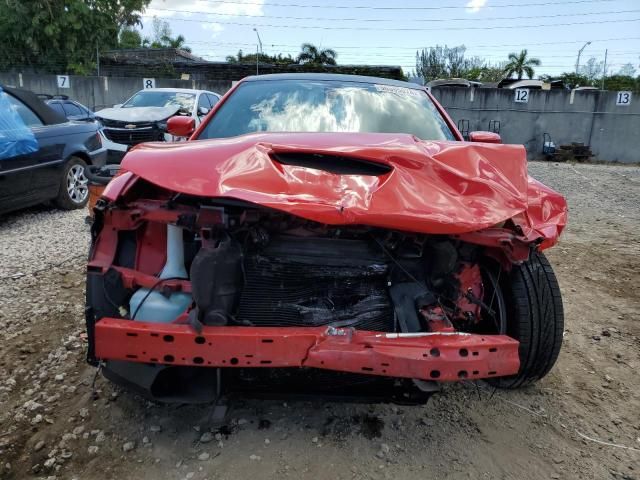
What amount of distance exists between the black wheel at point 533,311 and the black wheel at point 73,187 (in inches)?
224

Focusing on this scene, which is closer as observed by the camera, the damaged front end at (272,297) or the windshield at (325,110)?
the damaged front end at (272,297)

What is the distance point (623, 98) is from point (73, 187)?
20.4 meters

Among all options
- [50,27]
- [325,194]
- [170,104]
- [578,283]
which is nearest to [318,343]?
[325,194]

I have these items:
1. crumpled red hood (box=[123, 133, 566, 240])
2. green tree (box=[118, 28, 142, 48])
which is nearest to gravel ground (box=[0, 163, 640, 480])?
crumpled red hood (box=[123, 133, 566, 240])

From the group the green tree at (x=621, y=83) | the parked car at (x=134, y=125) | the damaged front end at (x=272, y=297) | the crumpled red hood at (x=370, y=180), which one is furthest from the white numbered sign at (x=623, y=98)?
the damaged front end at (x=272, y=297)

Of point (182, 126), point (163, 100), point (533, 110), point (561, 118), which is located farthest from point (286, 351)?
point (561, 118)

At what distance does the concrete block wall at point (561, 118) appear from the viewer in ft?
65.3

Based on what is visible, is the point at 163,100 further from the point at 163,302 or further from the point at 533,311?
the point at 533,311

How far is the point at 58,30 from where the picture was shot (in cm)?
2327

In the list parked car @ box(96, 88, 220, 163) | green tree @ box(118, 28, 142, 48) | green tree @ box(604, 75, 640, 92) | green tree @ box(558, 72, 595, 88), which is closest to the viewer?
parked car @ box(96, 88, 220, 163)

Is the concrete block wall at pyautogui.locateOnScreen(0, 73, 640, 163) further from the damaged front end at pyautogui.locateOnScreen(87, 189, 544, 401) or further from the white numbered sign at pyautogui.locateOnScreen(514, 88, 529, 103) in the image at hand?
the damaged front end at pyautogui.locateOnScreen(87, 189, 544, 401)

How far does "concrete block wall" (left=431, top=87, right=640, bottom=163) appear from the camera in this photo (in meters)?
19.9

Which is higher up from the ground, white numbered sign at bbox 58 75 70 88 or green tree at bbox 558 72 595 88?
green tree at bbox 558 72 595 88

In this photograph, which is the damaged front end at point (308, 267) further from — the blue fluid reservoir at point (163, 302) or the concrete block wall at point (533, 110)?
the concrete block wall at point (533, 110)
